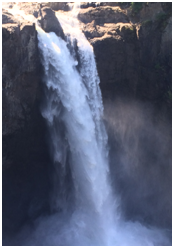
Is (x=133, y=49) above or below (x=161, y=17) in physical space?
below

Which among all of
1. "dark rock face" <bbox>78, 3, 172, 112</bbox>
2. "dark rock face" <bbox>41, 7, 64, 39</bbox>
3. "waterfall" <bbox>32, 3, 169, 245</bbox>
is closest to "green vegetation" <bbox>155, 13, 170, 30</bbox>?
"dark rock face" <bbox>78, 3, 172, 112</bbox>

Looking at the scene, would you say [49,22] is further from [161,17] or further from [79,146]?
[161,17]

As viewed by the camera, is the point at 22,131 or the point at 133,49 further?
the point at 133,49

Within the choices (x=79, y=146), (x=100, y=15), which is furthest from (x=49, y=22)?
(x=79, y=146)

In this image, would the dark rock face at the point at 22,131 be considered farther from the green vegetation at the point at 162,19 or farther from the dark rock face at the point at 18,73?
the green vegetation at the point at 162,19

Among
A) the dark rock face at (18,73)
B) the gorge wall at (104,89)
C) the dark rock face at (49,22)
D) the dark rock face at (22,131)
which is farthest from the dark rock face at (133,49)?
the dark rock face at (22,131)

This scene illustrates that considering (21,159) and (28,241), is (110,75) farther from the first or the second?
(28,241)
